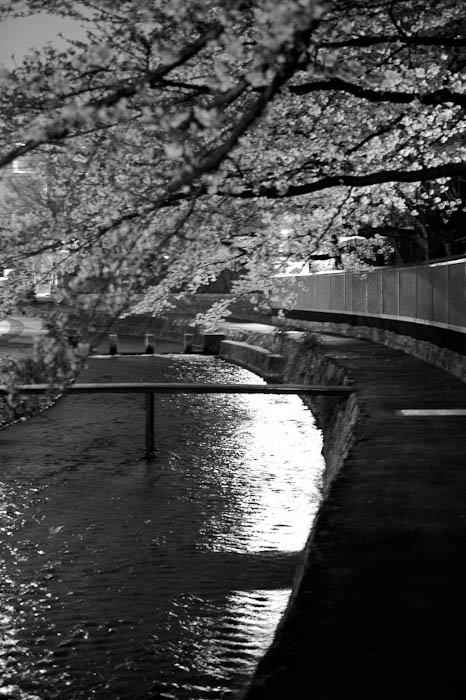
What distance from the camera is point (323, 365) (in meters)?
23.4

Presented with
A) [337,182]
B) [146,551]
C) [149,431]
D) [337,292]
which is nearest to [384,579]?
[146,551]

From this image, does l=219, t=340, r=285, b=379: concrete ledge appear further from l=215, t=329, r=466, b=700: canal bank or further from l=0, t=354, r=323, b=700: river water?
l=215, t=329, r=466, b=700: canal bank

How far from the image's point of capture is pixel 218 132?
8.27m

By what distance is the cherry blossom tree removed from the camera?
6188 millimetres

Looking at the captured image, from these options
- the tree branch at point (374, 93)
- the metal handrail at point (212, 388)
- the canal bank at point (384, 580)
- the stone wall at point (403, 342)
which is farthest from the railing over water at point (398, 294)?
the canal bank at point (384, 580)

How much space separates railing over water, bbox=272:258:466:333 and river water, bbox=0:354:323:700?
3.07 meters

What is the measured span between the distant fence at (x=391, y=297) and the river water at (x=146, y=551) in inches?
123

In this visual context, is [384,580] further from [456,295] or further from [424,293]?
[424,293]

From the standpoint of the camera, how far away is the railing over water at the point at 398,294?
19375mm

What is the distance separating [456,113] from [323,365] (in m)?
8.00

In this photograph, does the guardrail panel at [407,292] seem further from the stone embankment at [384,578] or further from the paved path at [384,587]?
the paved path at [384,587]

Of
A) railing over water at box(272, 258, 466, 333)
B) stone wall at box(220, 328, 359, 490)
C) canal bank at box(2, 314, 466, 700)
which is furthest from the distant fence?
canal bank at box(2, 314, 466, 700)

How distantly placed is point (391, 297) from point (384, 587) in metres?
20.7

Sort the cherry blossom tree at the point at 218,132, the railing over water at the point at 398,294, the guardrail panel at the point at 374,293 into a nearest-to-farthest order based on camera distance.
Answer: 1. the cherry blossom tree at the point at 218,132
2. the railing over water at the point at 398,294
3. the guardrail panel at the point at 374,293
